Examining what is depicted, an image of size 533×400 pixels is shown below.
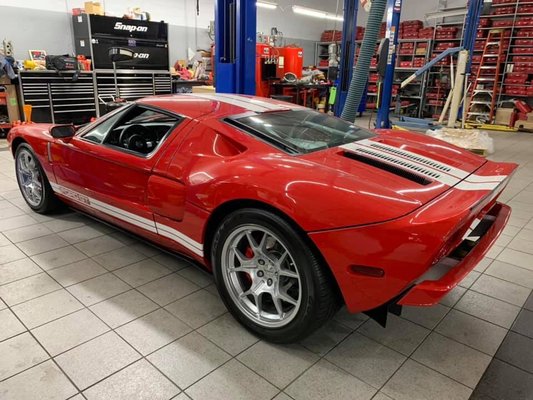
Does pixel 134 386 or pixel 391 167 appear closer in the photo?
pixel 134 386

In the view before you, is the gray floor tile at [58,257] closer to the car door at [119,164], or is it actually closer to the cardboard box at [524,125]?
the car door at [119,164]

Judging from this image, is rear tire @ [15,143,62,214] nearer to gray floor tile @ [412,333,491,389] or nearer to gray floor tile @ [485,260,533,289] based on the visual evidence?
gray floor tile @ [412,333,491,389]

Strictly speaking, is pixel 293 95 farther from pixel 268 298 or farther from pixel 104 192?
pixel 268 298

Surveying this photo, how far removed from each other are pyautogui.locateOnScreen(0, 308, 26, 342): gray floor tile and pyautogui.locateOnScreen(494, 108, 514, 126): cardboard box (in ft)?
39.8

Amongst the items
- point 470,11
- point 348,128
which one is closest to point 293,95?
point 470,11

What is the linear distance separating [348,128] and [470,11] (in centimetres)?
750

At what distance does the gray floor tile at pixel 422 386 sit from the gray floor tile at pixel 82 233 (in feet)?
8.27

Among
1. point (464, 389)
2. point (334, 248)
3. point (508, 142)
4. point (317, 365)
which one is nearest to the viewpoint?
point (334, 248)

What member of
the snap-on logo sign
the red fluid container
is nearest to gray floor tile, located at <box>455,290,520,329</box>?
the red fluid container

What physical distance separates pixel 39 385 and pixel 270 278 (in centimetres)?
111

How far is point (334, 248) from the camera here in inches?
65.7

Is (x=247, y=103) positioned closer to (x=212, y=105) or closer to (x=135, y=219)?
(x=212, y=105)

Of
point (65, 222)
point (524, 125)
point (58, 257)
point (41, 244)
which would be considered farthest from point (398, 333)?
point (524, 125)

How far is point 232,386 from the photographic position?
1.76m
